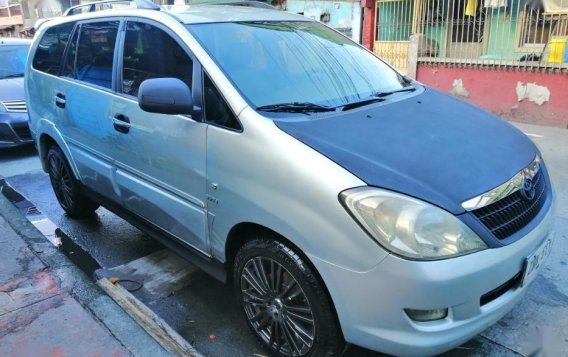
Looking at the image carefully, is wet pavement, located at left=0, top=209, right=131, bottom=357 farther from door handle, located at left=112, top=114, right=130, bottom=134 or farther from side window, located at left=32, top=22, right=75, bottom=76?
side window, located at left=32, top=22, right=75, bottom=76

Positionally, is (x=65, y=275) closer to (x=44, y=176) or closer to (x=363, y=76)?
(x=363, y=76)

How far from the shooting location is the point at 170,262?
366 centimetres

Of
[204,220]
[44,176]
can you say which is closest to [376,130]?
[204,220]

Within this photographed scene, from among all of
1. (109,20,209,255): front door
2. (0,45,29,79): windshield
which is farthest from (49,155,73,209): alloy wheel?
(0,45,29,79): windshield

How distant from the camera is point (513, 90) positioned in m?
8.72

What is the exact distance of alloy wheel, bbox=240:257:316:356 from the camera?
7.44ft

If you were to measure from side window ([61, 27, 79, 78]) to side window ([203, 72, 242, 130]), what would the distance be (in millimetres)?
1905

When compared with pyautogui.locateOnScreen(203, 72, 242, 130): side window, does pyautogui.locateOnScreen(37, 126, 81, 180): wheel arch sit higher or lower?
lower

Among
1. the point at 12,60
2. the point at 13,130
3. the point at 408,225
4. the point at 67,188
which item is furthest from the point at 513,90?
the point at 12,60

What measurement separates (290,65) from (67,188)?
270 cm

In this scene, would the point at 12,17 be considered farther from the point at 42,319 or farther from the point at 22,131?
the point at 42,319

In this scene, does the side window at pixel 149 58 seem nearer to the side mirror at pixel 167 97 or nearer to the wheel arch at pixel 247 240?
the side mirror at pixel 167 97

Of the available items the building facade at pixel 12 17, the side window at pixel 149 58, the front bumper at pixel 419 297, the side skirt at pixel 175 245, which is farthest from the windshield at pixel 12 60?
the building facade at pixel 12 17

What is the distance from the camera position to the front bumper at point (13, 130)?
22.1ft
